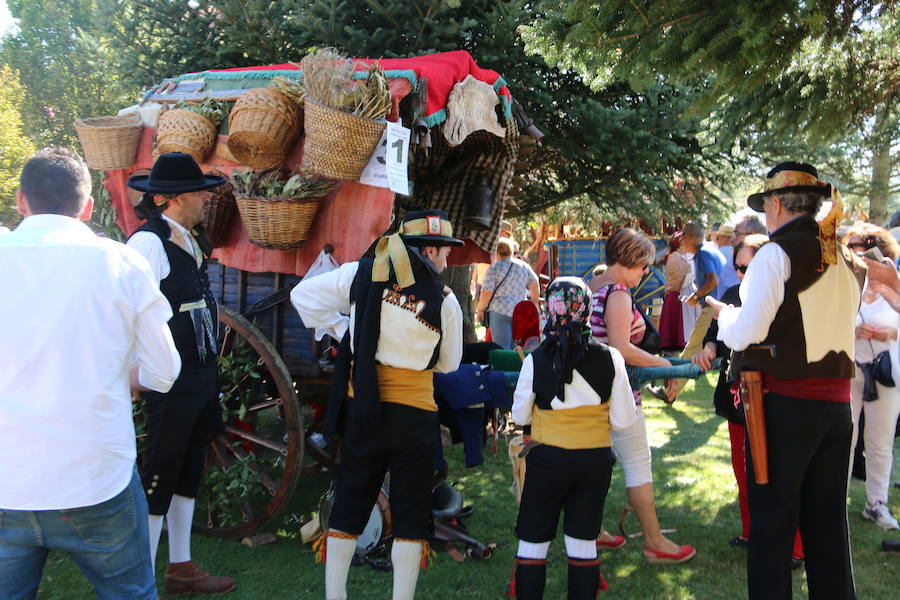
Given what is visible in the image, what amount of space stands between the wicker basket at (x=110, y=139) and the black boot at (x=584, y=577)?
139 inches

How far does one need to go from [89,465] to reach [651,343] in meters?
2.71

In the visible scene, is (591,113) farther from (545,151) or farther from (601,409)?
(601,409)

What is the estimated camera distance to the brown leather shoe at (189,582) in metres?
3.34

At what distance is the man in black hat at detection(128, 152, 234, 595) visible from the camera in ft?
10.2

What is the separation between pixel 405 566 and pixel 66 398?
1718 mm

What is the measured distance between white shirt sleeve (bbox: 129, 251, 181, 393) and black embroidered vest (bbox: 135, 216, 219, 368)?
3.06 feet

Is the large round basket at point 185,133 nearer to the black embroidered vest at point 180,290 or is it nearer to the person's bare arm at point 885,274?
the black embroidered vest at point 180,290

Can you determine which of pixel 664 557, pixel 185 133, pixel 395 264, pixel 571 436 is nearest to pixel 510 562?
pixel 664 557

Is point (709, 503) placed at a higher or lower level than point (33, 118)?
lower

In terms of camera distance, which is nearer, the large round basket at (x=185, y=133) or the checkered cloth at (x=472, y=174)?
the large round basket at (x=185, y=133)

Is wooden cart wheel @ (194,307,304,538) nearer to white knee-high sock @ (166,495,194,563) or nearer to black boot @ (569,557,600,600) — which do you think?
white knee-high sock @ (166,495,194,563)

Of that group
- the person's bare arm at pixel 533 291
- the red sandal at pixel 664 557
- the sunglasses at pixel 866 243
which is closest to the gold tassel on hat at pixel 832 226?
the sunglasses at pixel 866 243

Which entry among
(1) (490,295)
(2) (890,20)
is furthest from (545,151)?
(2) (890,20)

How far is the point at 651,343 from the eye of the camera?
12.1 feet
